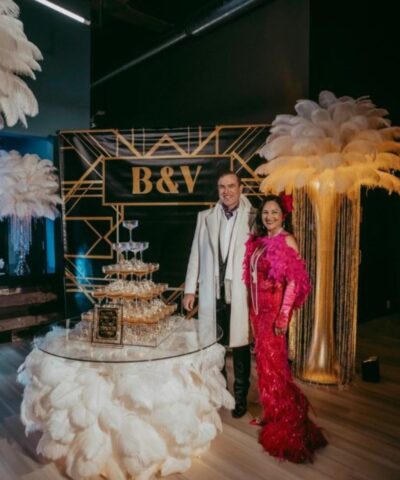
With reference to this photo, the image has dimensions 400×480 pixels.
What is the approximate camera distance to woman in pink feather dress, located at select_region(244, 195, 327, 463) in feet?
7.94

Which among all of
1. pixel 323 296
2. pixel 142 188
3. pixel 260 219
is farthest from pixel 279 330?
pixel 142 188

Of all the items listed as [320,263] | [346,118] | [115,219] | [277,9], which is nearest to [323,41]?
[277,9]

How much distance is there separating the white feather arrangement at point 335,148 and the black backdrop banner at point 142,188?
871 millimetres

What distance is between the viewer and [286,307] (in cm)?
244

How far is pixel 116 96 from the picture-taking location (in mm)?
7305

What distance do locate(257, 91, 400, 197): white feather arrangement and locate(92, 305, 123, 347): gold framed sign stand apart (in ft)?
5.98

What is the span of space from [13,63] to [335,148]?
2783 millimetres

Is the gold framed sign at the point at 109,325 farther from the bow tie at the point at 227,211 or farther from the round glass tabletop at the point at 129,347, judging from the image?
the bow tie at the point at 227,211

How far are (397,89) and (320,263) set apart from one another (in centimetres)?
362

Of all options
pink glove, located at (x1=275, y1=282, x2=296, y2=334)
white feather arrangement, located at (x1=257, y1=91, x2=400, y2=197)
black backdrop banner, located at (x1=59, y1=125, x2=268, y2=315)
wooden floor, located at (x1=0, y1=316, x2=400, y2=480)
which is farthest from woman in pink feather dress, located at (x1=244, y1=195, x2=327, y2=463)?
black backdrop banner, located at (x1=59, y1=125, x2=268, y2=315)

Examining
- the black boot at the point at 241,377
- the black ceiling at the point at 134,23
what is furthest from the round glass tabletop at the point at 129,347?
the black ceiling at the point at 134,23

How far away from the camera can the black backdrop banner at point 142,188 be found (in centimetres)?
434

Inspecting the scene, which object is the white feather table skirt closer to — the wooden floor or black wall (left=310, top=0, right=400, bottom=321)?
the wooden floor

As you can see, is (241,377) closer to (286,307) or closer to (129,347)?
(286,307)
